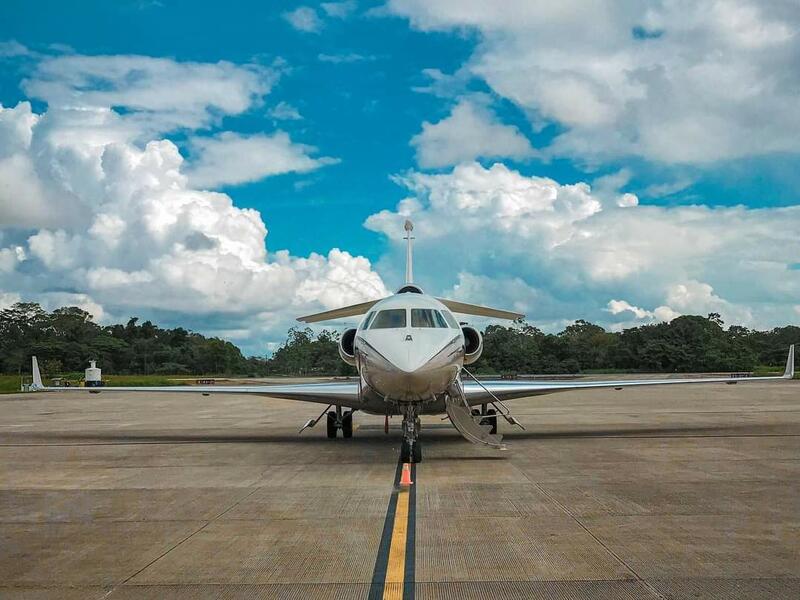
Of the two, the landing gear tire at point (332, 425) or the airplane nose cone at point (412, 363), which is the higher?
the airplane nose cone at point (412, 363)

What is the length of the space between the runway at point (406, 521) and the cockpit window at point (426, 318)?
2.44 m

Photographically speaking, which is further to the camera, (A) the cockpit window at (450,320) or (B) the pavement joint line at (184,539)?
(A) the cockpit window at (450,320)

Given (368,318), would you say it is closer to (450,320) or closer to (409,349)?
(450,320)

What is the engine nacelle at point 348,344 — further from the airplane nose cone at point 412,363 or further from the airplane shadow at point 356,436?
the airplane nose cone at point 412,363

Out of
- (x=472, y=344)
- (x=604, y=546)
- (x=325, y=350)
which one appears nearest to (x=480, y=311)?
(x=472, y=344)

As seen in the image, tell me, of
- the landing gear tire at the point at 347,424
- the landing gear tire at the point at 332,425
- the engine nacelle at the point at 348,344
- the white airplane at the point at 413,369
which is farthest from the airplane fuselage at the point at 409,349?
the landing gear tire at the point at 347,424

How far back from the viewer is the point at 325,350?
114m

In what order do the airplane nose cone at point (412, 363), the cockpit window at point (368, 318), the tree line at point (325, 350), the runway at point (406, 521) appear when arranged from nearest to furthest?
the runway at point (406, 521), the airplane nose cone at point (412, 363), the cockpit window at point (368, 318), the tree line at point (325, 350)

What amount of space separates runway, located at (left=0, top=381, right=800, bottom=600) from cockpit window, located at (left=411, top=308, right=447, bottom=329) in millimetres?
2435

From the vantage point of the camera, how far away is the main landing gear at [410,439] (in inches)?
482

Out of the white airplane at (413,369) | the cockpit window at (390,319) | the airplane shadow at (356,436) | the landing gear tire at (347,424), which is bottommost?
the airplane shadow at (356,436)

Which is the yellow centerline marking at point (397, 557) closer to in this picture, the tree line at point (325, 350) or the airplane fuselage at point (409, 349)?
the airplane fuselage at point (409, 349)

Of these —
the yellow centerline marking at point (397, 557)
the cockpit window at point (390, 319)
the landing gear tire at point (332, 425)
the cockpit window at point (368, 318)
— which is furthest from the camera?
the landing gear tire at point (332, 425)

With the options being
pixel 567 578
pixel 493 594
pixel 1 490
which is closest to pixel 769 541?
pixel 567 578
